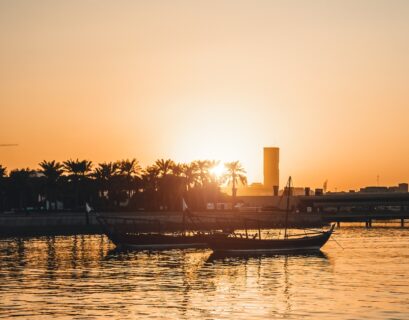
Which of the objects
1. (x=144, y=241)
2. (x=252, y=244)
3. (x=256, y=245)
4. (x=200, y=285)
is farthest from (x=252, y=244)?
(x=200, y=285)

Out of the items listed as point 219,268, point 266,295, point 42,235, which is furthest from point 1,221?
point 266,295

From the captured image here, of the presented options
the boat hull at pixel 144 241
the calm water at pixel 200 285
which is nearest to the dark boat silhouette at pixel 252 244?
the calm water at pixel 200 285

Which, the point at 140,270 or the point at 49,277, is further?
the point at 140,270

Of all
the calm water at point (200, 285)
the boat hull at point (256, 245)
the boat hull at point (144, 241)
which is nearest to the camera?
the calm water at point (200, 285)

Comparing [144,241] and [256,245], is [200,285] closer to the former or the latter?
[256,245]

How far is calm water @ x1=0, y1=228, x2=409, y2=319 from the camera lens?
62094 millimetres

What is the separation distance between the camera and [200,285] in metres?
80.2

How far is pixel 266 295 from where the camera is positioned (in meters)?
72.2

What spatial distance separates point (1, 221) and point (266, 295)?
131391 mm

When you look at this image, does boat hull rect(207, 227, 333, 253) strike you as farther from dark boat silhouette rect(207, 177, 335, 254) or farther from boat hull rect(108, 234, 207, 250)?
boat hull rect(108, 234, 207, 250)

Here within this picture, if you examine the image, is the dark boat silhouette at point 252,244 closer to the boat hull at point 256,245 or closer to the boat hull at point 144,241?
the boat hull at point 256,245

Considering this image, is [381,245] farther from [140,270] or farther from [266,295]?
[266,295]

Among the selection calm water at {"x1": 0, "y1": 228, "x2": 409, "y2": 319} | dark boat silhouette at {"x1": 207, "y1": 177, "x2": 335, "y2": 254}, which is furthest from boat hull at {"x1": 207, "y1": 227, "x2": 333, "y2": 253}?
calm water at {"x1": 0, "y1": 228, "x2": 409, "y2": 319}

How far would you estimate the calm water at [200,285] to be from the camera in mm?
62094
